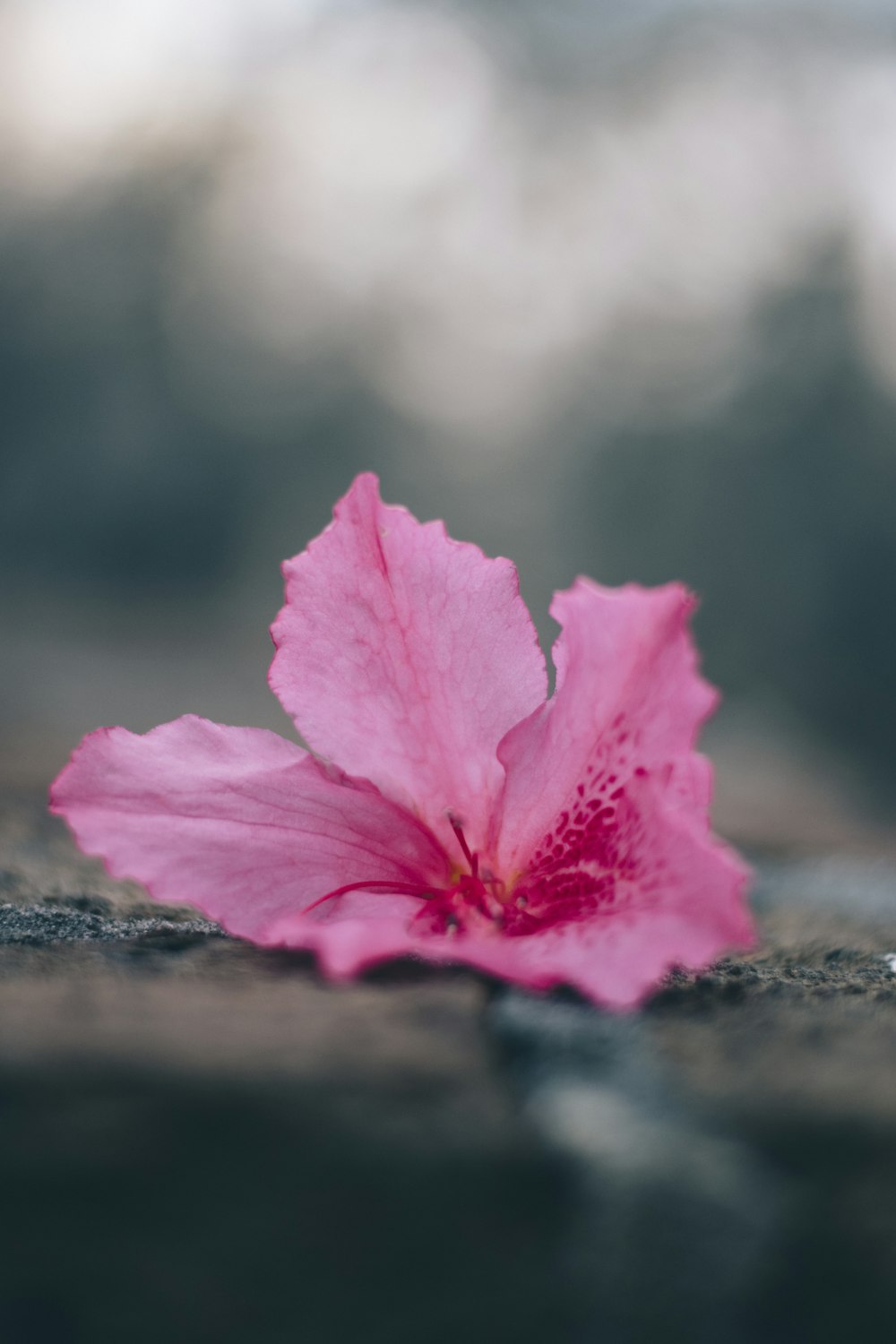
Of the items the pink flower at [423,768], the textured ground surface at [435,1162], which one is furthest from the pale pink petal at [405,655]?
the textured ground surface at [435,1162]

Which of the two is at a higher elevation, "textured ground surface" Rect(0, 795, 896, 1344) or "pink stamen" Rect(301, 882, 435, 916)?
"pink stamen" Rect(301, 882, 435, 916)

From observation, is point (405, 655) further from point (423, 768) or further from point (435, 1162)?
point (435, 1162)

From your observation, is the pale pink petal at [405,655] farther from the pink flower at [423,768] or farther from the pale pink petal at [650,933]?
the pale pink petal at [650,933]

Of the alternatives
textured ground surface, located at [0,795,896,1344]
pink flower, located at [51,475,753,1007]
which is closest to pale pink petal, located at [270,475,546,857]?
pink flower, located at [51,475,753,1007]

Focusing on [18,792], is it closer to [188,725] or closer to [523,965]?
[188,725]

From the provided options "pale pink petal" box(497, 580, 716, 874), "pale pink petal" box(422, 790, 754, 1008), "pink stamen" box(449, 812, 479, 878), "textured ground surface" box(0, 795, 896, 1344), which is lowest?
"textured ground surface" box(0, 795, 896, 1344)

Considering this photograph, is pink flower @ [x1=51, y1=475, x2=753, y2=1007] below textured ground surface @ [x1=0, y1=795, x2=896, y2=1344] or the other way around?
the other way around

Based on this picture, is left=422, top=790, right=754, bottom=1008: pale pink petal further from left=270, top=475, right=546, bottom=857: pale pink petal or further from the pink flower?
left=270, top=475, right=546, bottom=857: pale pink petal

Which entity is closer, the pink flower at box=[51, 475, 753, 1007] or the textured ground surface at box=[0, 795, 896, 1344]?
the textured ground surface at box=[0, 795, 896, 1344]
